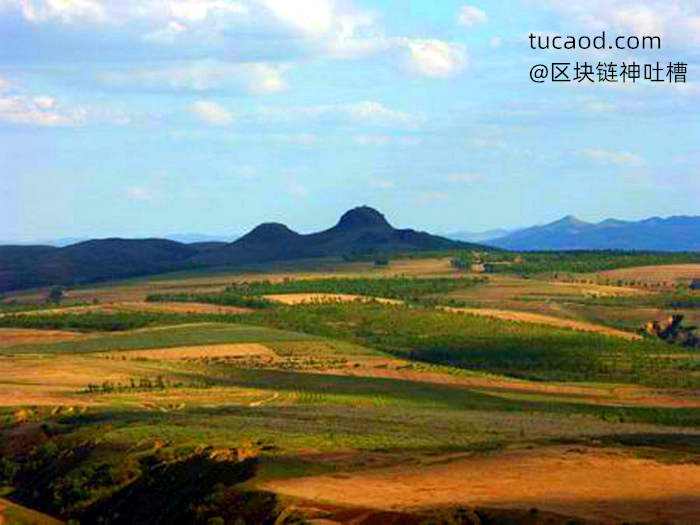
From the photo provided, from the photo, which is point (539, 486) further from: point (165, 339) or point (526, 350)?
point (165, 339)

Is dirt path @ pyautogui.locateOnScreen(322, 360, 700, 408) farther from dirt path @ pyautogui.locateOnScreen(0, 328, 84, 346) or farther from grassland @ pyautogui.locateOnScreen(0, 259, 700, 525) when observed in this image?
dirt path @ pyautogui.locateOnScreen(0, 328, 84, 346)

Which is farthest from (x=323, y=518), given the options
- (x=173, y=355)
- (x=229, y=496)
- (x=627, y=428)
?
(x=173, y=355)

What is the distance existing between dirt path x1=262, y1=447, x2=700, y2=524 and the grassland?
16 cm

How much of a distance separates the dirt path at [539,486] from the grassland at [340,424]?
16 cm

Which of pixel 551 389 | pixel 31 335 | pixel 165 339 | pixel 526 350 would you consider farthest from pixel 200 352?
pixel 551 389

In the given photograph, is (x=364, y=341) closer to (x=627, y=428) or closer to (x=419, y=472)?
(x=627, y=428)

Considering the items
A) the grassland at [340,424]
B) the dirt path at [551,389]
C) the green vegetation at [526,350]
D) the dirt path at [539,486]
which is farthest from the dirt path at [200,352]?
the dirt path at [539,486]

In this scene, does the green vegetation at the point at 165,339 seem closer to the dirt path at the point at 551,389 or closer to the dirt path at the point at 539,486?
the dirt path at the point at 551,389

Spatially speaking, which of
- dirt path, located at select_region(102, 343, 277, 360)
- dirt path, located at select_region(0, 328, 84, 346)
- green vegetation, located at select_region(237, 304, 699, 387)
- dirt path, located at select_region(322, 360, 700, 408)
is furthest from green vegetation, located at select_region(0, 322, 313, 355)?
dirt path, located at select_region(322, 360, 700, 408)

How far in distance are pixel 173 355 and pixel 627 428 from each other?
68.9 metres

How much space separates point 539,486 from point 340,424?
28469 mm

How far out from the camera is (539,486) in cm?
6988

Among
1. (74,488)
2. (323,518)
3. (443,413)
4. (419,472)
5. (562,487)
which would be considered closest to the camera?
(323,518)

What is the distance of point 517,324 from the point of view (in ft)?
649
